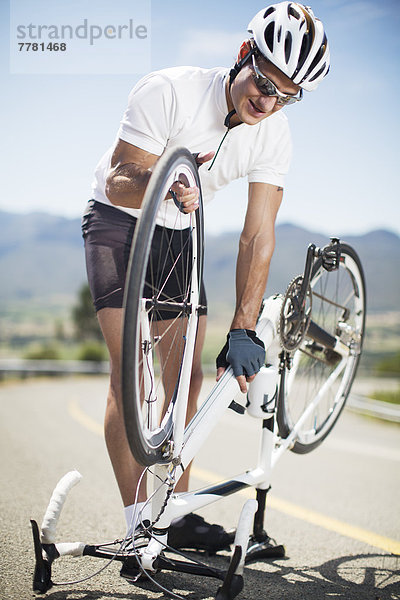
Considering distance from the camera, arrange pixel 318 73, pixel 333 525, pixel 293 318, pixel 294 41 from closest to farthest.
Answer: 1. pixel 294 41
2. pixel 318 73
3. pixel 293 318
4. pixel 333 525

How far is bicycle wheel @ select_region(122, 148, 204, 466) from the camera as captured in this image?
76.0 inches

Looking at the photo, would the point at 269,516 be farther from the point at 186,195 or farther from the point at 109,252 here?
the point at 186,195

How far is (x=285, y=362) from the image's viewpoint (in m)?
3.23

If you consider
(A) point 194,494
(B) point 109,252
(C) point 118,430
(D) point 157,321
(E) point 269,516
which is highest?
(B) point 109,252

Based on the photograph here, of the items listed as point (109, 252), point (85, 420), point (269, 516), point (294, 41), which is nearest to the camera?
point (294, 41)

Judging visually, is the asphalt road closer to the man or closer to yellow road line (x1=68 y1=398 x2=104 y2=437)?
the man

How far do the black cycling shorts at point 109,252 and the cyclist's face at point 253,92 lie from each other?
2.23 ft

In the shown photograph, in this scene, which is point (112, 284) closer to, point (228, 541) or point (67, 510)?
point (228, 541)

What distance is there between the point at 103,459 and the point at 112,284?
11.1 ft

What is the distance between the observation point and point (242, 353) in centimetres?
266

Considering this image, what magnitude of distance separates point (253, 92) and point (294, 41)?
0.88 ft

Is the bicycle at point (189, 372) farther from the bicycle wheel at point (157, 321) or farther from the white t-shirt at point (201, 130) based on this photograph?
the white t-shirt at point (201, 130)

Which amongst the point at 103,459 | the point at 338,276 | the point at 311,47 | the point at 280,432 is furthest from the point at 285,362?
the point at 103,459

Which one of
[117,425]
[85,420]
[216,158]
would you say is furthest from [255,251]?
[85,420]
